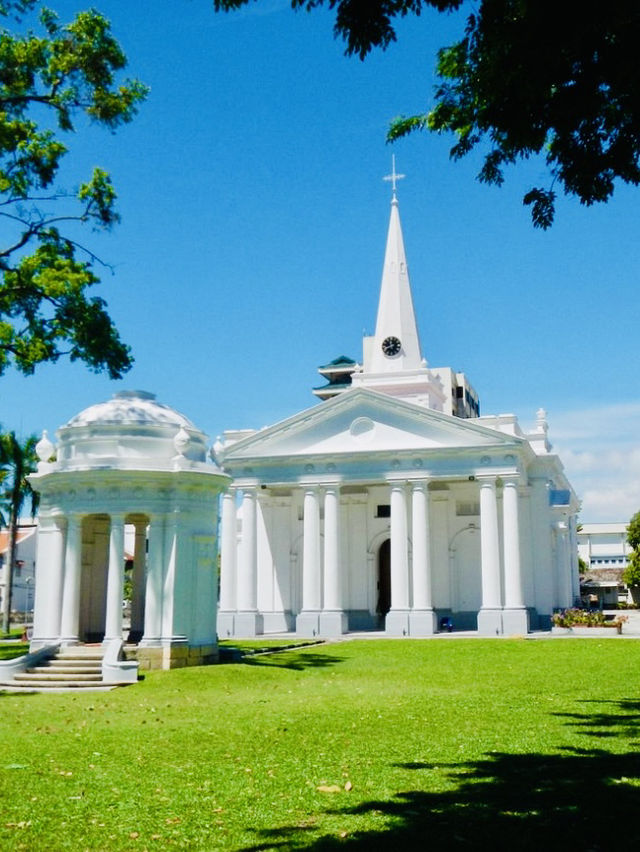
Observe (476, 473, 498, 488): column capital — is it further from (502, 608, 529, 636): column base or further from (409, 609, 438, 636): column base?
(409, 609, 438, 636): column base

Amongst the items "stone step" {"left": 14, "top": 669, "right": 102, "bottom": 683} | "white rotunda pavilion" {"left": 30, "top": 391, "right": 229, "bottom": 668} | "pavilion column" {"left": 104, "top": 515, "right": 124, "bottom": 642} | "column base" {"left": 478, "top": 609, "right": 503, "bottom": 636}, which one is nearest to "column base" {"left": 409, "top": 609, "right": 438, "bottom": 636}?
"column base" {"left": 478, "top": 609, "right": 503, "bottom": 636}

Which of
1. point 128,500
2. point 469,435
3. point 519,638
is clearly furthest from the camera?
point 469,435

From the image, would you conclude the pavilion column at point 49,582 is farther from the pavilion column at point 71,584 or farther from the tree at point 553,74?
the tree at point 553,74

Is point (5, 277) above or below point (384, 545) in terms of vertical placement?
above

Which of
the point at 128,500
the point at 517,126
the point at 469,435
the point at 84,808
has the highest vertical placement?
the point at 469,435

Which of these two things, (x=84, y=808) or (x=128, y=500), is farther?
(x=128, y=500)

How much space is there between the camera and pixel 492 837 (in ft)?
21.6

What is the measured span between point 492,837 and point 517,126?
17.0 ft

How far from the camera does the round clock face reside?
4316 centimetres

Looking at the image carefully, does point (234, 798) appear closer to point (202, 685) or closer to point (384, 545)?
point (202, 685)

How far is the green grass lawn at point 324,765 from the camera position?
6.89 metres

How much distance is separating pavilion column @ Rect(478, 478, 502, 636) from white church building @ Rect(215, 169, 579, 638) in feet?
0.18

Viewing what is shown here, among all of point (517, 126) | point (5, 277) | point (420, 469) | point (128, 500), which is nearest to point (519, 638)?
point (420, 469)

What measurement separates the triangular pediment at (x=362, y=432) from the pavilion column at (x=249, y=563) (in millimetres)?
2093
